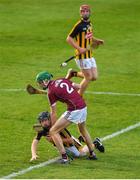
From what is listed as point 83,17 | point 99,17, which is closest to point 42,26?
point 99,17

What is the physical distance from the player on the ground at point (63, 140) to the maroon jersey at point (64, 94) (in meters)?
0.51

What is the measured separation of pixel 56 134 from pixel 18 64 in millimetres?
10389

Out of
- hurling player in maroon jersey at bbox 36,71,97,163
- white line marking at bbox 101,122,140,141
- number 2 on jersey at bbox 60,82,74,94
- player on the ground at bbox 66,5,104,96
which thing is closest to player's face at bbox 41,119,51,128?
hurling player in maroon jersey at bbox 36,71,97,163

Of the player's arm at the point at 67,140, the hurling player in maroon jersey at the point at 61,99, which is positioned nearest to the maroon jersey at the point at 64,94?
the hurling player in maroon jersey at the point at 61,99

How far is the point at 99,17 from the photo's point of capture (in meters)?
34.2

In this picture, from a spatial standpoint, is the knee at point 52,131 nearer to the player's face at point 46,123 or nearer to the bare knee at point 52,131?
the bare knee at point 52,131

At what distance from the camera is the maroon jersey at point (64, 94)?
50.1 feet

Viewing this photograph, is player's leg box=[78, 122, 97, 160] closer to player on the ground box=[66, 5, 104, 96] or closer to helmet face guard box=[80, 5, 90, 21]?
player on the ground box=[66, 5, 104, 96]

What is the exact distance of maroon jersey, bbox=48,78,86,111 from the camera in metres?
15.3

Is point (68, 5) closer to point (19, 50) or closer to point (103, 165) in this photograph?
point (19, 50)

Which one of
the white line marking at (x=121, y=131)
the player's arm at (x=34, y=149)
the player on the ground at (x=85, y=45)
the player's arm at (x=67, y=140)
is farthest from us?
the player on the ground at (x=85, y=45)

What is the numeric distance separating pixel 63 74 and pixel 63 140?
333 inches

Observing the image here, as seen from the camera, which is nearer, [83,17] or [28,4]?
[83,17]

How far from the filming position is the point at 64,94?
1533cm
